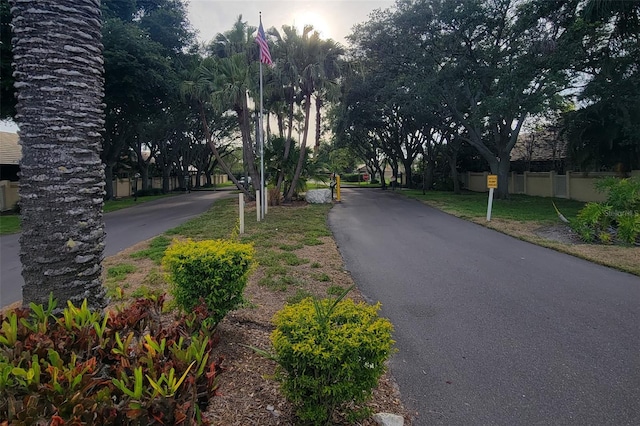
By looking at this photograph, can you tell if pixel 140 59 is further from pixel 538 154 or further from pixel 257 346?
pixel 538 154

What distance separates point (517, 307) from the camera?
524 centimetres

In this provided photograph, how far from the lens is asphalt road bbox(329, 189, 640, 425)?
120 inches

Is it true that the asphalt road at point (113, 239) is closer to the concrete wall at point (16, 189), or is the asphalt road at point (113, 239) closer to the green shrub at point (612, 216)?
the concrete wall at point (16, 189)

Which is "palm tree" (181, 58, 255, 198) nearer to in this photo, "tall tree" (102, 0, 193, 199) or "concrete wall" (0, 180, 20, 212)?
"tall tree" (102, 0, 193, 199)

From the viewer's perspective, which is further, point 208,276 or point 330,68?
Answer: point 330,68

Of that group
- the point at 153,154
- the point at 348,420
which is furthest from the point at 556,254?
the point at 153,154

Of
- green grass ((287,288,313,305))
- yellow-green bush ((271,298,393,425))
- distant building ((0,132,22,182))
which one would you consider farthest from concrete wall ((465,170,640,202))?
distant building ((0,132,22,182))

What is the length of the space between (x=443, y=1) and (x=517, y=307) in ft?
55.5

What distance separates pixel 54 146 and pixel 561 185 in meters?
23.8

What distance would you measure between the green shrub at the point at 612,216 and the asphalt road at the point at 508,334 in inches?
70.8

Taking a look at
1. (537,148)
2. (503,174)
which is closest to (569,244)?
(503,174)

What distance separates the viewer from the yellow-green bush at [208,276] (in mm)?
3740

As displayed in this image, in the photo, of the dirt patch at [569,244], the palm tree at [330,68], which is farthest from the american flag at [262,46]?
the dirt patch at [569,244]

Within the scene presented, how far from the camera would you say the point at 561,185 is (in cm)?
2153
